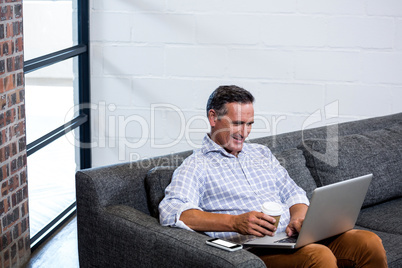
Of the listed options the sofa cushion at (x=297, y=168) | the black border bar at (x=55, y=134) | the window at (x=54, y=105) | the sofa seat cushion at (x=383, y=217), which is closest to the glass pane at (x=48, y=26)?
the window at (x=54, y=105)

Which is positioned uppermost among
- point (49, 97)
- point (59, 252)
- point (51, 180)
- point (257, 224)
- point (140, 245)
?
point (49, 97)

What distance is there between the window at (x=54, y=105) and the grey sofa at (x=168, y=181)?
1.14m

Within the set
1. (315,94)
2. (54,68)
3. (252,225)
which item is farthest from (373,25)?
(252,225)

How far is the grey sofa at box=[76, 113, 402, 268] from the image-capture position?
2.29 metres

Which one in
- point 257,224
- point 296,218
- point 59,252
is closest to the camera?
point 257,224

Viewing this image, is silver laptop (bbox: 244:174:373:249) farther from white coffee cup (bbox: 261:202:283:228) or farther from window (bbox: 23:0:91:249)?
window (bbox: 23:0:91:249)

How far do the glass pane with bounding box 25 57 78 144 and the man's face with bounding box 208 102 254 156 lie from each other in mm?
1346

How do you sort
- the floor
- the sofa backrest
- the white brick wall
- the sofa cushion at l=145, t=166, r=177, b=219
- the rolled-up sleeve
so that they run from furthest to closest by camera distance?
the white brick wall, the floor, the sofa backrest, the rolled-up sleeve, the sofa cushion at l=145, t=166, r=177, b=219

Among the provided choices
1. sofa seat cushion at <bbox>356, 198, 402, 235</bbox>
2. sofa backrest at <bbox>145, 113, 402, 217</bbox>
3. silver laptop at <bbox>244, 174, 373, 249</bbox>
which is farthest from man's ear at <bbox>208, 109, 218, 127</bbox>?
sofa seat cushion at <bbox>356, 198, 402, 235</bbox>

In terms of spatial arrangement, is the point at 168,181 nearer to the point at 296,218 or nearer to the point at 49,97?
the point at 296,218

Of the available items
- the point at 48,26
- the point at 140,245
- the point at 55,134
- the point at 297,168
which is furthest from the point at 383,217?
the point at 48,26

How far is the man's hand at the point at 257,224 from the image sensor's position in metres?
2.29

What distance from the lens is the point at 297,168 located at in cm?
317

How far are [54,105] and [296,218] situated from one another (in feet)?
6.23
